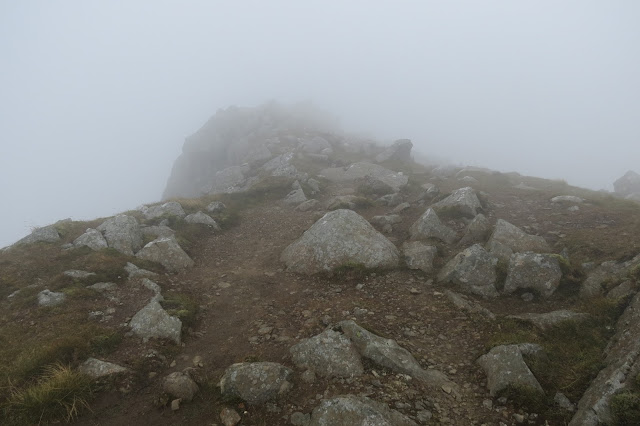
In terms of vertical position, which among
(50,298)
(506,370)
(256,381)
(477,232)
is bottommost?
(50,298)

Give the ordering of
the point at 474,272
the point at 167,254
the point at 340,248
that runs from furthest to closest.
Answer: the point at 167,254, the point at 340,248, the point at 474,272

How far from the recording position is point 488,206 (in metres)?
21.9

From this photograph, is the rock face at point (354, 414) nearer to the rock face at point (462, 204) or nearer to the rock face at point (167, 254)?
the rock face at point (167, 254)

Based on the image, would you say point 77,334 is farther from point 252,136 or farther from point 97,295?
point 252,136

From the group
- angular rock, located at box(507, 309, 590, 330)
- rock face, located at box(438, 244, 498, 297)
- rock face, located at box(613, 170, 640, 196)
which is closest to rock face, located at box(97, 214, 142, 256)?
rock face, located at box(438, 244, 498, 297)

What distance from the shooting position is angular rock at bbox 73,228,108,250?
17156mm

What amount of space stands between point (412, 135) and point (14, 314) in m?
111

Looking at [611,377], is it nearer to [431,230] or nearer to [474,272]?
[474,272]

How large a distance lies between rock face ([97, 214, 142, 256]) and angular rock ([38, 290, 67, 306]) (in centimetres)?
441

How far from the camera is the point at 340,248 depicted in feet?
51.8

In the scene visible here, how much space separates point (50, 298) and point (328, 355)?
10620mm

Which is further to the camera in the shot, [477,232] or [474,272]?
[477,232]

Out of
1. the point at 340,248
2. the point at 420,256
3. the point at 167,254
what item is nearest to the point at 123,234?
the point at 167,254

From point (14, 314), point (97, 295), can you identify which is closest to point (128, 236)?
point (97, 295)
